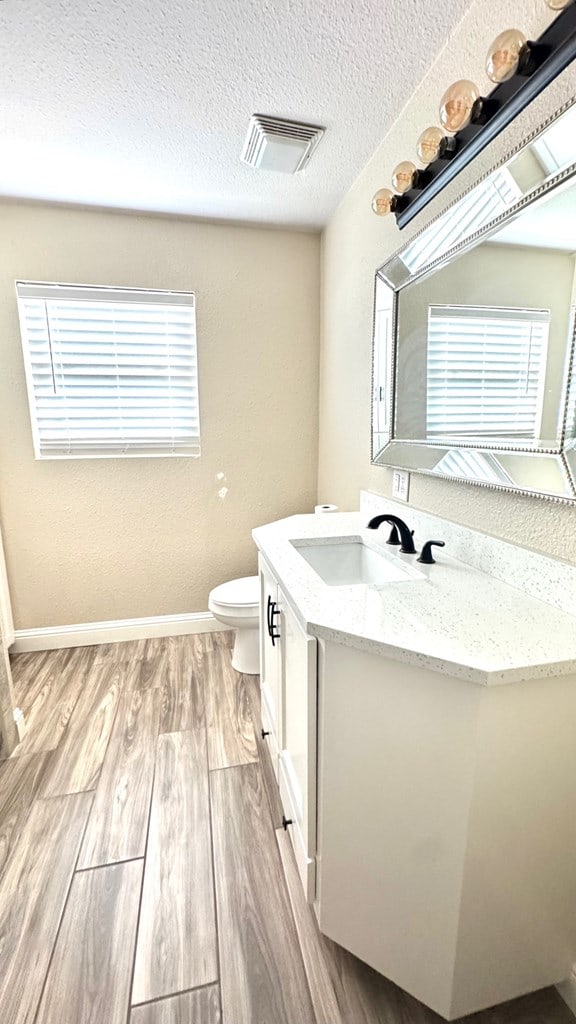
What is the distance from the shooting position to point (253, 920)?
1.14 metres

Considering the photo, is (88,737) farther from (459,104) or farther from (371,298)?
(459,104)

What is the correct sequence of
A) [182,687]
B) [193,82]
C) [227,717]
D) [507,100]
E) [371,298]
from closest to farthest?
[507,100] < [193,82] < [371,298] < [227,717] < [182,687]

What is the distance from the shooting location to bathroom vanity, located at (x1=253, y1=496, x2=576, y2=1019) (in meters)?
0.79

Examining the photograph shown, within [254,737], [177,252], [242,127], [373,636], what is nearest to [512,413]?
[373,636]

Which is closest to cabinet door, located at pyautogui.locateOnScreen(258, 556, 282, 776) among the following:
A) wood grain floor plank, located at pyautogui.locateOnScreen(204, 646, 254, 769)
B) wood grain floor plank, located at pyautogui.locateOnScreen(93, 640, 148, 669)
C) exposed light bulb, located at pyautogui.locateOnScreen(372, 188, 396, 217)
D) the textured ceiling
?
wood grain floor plank, located at pyautogui.locateOnScreen(204, 646, 254, 769)

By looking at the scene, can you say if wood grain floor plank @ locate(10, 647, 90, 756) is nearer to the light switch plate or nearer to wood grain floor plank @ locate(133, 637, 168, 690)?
wood grain floor plank @ locate(133, 637, 168, 690)

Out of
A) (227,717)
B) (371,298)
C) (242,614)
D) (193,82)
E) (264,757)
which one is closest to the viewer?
(193,82)

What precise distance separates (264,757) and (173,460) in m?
1.60

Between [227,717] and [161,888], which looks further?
[227,717]

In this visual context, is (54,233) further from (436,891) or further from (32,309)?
(436,891)

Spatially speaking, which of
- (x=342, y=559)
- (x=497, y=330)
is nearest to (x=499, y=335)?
(x=497, y=330)

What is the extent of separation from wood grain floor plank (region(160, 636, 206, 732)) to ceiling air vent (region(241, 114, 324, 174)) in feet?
7.65

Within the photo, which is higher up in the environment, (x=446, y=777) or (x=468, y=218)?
(x=468, y=218)

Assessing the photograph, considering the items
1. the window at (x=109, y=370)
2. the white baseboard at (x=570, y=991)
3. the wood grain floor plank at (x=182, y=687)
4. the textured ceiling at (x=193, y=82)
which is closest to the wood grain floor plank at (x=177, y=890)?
the wood grain floor plank at (x=182, y=687)
